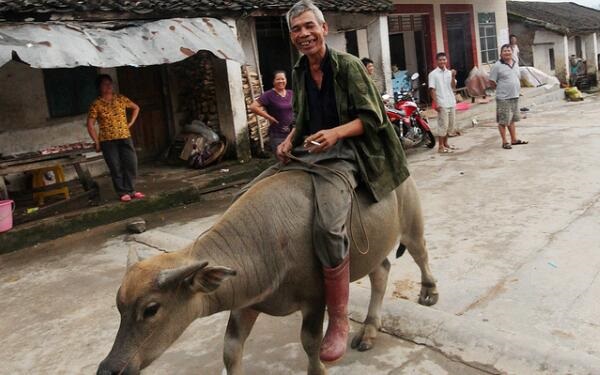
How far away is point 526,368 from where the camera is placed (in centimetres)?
302

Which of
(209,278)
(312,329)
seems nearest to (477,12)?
(312,329)

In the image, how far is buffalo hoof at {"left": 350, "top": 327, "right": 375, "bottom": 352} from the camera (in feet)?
11.3

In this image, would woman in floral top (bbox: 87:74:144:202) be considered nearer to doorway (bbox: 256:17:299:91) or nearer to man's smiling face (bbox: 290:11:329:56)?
doorway (bbox: 256:17:299:91)

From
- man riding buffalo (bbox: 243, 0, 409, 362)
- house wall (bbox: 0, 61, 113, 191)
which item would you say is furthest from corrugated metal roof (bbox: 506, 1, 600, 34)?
man riding buffalo (bbox: 243, 0, 409, 362)

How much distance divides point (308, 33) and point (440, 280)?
2496 millimetres

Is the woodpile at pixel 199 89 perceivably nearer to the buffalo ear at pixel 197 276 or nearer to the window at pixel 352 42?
the window at pixel 352 42

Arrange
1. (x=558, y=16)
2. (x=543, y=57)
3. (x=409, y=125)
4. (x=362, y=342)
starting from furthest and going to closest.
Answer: (x=558, y=16)
(x=543, y=57)
(x=409, y=125)
(x=362, y=342)

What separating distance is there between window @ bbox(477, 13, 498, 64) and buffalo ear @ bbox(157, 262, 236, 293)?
18.2 meters

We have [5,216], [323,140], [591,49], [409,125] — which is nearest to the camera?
[323,140]

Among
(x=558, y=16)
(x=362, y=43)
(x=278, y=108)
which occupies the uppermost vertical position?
(x=558, y=16)

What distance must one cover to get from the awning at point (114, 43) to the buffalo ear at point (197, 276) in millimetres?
4980

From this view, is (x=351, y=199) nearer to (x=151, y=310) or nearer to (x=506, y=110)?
(x=151, y=310)

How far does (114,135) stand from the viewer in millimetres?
7625

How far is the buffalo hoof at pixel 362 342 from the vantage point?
3430 mm
